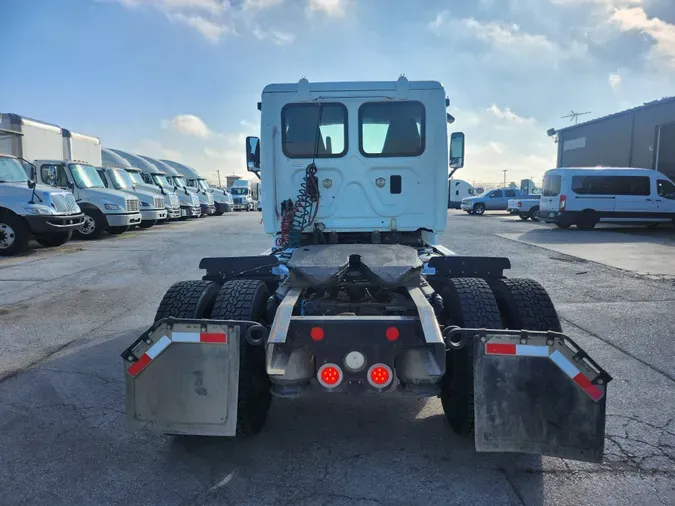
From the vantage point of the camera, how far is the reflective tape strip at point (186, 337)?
9.27 feet

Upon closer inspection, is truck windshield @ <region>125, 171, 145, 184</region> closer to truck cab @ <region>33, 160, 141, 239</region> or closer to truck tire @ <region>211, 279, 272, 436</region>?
truck cab @ <region>33, 160, 141, 239</region>

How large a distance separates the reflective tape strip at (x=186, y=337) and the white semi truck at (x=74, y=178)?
46.6 feet

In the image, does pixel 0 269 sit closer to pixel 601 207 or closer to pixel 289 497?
pixel 289 497

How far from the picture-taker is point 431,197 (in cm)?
525

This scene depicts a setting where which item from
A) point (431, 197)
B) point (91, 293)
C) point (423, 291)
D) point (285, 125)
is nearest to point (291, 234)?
point (285, 125)

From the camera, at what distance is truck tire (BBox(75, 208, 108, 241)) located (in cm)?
1625

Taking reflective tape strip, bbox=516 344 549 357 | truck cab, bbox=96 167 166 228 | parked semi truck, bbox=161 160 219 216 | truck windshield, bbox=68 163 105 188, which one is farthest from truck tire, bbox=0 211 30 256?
parked semi truck, bbox=161 160 219 216

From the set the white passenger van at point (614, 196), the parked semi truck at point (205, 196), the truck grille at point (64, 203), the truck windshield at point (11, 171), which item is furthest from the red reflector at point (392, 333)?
the parked semi truck at point (205, 196)

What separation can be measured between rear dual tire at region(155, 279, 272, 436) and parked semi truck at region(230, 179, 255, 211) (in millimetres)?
37148

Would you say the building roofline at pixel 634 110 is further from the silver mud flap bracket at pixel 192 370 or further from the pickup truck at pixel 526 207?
the silver mud flap bracket at pixel 192 370

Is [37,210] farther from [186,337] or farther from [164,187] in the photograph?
[164,187]

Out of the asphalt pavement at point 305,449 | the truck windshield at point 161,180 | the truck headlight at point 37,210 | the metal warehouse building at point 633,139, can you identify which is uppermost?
the metal warehouse building at point 633,139

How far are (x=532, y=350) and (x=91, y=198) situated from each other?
16.4 metres

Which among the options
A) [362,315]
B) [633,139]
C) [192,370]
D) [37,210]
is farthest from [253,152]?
[633,139]
